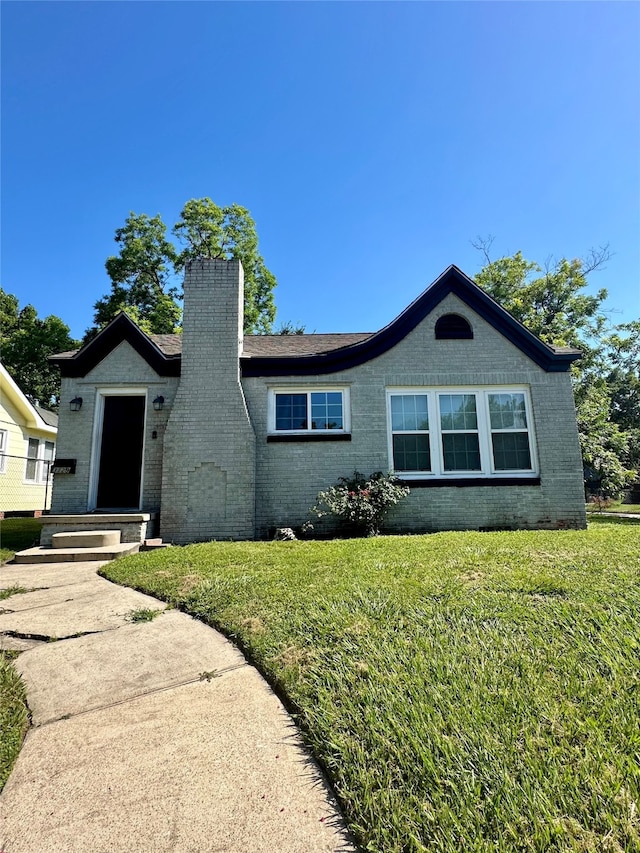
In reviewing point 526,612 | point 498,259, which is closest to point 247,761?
point 526,612

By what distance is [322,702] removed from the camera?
2.26m

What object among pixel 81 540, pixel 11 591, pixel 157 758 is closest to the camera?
pixel 157 758

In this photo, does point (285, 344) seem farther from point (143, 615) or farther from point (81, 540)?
point (143, 615)

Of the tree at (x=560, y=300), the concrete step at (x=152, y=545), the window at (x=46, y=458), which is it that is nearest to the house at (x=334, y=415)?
the concrete step at (x=152, y=545)

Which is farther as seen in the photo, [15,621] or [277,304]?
[277,304]

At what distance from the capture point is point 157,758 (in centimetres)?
189

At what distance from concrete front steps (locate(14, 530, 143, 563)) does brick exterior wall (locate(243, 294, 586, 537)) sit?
8.65 feet

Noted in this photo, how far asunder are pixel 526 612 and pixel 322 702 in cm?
194

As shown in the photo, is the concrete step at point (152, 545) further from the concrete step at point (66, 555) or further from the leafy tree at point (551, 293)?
the leafy tree at point (551, 293)

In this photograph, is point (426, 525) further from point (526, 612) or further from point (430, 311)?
point (526, 612)

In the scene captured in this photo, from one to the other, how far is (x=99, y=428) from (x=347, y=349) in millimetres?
5698

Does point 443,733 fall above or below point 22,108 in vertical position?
below

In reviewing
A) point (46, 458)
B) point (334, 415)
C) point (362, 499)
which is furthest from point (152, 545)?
point (46, 458)

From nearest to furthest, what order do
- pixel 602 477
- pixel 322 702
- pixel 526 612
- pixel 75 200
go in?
pixel 322 702
pixel 526 612
pixel 75 200
pixel 602 477
